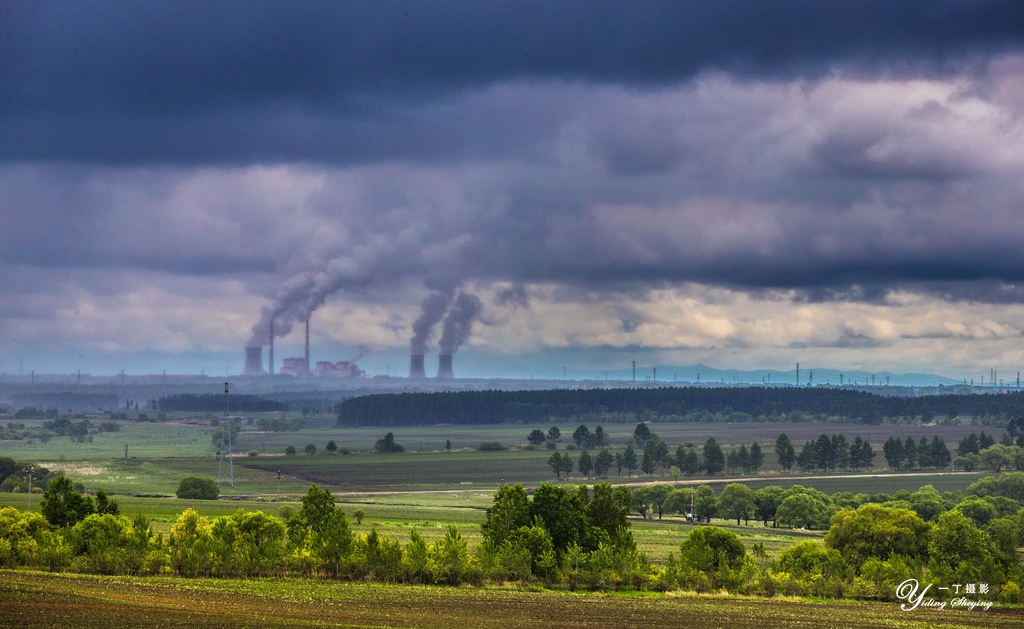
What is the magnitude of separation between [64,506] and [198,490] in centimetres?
7625

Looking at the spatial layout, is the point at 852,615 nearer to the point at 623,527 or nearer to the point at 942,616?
the point at 942,616

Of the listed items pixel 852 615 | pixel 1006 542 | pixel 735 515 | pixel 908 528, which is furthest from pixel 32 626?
pixel 735 515

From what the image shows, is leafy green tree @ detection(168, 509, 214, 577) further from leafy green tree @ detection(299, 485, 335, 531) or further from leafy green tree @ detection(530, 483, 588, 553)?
leafy green tree @ detection(530, 483, 588, 553)

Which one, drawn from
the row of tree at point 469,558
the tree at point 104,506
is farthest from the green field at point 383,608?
the tree at point 104,506

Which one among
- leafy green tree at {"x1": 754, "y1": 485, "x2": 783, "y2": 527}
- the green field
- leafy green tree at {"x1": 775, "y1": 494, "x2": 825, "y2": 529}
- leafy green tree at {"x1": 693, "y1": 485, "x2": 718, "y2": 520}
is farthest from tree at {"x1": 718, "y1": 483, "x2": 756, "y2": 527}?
the green field

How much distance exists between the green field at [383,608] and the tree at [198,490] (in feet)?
293

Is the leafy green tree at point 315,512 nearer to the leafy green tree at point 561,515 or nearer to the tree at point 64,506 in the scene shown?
the leafy green tree at point 561,515

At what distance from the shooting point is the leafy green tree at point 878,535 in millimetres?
88688

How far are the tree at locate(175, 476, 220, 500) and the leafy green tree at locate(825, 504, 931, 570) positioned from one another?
9978 centimetres

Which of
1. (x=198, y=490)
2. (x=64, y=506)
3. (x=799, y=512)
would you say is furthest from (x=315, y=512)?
(x=198, y=490)

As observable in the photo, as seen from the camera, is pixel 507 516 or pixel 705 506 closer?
pixel 507 516

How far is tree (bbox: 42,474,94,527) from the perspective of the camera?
286ft

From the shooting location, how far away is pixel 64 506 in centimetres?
8781

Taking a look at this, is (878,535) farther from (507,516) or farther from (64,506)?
(64,506)
